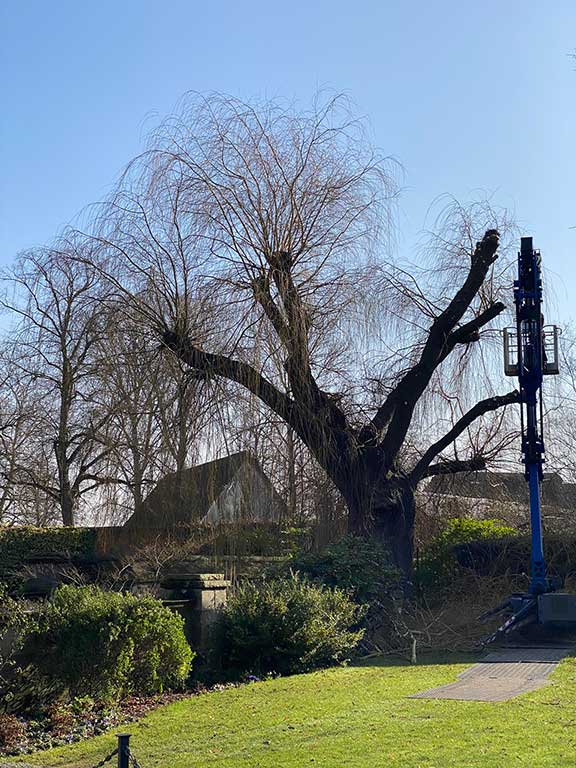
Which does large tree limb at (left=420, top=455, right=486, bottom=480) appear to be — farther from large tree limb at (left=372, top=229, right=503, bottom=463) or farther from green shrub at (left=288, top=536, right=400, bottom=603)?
green shrub at (left=288, top=536, right=400, bottom=603)

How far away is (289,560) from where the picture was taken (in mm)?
14086

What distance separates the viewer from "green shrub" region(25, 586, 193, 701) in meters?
8.97

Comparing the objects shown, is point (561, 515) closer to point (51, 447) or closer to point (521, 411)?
point (521, 411)

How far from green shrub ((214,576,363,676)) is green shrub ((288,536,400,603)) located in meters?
1.59

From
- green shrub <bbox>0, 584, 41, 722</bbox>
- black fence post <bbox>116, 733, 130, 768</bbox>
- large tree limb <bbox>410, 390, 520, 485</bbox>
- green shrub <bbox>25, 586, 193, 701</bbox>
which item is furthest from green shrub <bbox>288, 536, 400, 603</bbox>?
black fence post <bbox>116, 733, 130, 768</bbox>

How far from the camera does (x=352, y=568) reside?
13.9 metres

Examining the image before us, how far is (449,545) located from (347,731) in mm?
11282

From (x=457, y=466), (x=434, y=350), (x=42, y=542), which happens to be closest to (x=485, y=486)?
(x=457, y=466)

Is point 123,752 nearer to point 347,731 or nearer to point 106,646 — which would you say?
point 347,731

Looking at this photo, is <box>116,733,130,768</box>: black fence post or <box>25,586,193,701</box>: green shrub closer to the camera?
<box>116,733,130,768</box>: black fence post

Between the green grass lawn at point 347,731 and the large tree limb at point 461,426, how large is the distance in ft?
23.9

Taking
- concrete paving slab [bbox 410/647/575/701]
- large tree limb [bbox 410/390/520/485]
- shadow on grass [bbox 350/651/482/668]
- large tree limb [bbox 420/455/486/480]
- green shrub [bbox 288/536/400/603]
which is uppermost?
large tree limb [bbox 410/390/520/485]

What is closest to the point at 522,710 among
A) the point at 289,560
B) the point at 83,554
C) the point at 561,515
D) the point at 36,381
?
the point at 289,560

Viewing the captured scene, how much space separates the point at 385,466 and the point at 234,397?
367 cm
